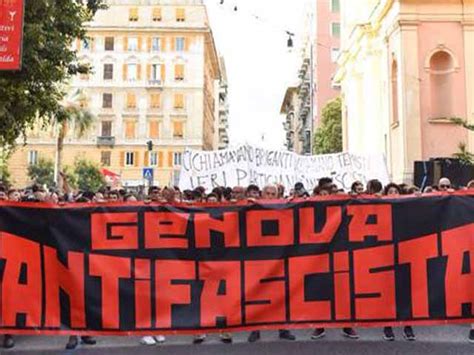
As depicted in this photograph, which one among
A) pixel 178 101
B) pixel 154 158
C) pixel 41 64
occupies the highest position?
pixel 178 101

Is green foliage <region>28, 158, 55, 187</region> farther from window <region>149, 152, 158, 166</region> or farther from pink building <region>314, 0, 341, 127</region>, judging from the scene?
pink building <region>314, 0, 341, 127</region>

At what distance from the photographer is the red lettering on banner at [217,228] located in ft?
24.2

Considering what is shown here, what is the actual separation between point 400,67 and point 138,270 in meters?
22.3

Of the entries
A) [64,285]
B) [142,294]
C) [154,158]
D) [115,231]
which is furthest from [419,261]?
[154,158]

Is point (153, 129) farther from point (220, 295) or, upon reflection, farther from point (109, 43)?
point (220, 295)

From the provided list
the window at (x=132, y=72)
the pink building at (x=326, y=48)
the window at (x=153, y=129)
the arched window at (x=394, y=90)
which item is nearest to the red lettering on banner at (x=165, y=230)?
the arched window at (x=394, y=90)

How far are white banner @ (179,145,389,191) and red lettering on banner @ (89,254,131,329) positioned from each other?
8.13m

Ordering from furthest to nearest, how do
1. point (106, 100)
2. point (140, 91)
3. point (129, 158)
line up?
1. point (140, 91)
2. point (106, 100)
3. point (129, 158)

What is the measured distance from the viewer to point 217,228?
7422mm

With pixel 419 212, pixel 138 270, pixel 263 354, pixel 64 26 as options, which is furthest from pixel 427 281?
pixel 64 26

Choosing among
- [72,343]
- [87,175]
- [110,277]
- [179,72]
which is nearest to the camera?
[110,277]

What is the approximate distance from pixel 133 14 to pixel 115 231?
249ft

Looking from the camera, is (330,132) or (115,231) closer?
(115,231)

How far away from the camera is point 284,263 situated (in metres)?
7.41
